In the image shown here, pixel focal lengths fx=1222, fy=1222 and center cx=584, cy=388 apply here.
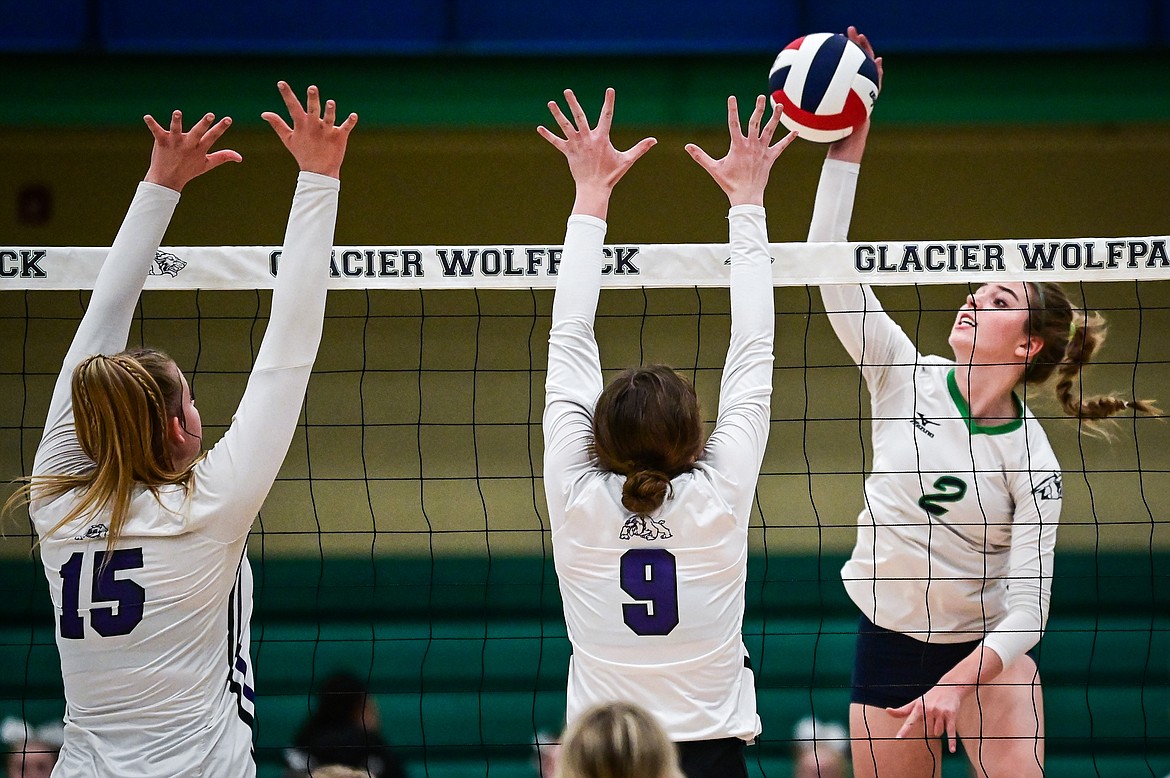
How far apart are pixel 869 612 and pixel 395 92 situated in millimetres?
4180

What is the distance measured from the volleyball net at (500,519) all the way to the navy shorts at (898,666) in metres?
3.59

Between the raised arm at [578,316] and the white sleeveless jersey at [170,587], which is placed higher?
the raised arm at [578,316]

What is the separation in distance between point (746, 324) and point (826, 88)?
1442 millimetres

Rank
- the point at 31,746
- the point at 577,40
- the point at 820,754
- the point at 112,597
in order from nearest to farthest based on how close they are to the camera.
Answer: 1. the point at 112,597
2. the point at 31,746
3. the point at 820,754
4. the point at 577,40

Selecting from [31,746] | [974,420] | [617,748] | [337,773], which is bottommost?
[31,746]

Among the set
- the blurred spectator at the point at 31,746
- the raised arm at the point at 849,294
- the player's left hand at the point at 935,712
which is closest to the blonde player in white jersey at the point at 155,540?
the raised arm at the point at 849,294

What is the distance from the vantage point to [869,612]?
12.3ft

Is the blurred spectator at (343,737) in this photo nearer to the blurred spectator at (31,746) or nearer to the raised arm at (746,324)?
the blurred spectator at (31,746)

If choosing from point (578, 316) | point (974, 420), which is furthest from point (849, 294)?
point (578, 316)

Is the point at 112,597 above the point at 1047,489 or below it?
below

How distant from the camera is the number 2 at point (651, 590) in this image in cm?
Result: 241

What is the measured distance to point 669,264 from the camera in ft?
11.1

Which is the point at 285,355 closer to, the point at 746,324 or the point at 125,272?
the point at 125,272

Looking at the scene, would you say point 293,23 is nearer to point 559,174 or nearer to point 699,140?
point 559,174
